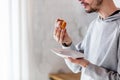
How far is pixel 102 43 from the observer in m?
1.22

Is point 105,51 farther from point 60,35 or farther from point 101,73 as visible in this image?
point 60,35

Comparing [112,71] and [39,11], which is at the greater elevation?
[39,11]

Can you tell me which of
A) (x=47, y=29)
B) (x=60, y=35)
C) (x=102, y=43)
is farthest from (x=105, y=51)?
(x=47, y=29)

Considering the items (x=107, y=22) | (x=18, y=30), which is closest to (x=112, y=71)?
(x=107, y=22)

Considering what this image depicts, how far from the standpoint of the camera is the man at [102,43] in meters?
1.14

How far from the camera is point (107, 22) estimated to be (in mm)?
1223

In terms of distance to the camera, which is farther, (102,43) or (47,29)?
(47,29)

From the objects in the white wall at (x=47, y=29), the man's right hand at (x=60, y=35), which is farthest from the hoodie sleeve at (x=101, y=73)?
the white wall at (x=47, y=29)

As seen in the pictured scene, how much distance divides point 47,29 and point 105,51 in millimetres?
974

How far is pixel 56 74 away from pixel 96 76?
1.07m

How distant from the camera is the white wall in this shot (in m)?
2.06

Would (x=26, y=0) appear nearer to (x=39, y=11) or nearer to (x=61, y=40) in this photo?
(x=39, y=11)

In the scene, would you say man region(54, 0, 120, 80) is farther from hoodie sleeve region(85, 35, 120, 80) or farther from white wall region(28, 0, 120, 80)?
white wall region(28, 0, 120, 80)
